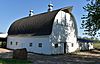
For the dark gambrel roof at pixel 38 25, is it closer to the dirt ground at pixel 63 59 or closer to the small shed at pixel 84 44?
the dirt ground at pixel 63 59

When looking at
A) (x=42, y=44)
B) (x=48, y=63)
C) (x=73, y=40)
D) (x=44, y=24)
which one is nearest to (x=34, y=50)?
(x=42, y=44)

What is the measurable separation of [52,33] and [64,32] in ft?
10.9

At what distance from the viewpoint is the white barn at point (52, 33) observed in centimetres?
3153

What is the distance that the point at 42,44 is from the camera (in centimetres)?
3234

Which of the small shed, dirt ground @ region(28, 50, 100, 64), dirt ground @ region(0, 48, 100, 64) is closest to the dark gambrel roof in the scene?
dirt ground @ region(0, 48, 100, 64)

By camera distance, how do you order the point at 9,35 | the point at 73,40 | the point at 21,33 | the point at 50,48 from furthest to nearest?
the point at 9,35 → the point at 21,33 → the point at 73,40 → the point at 50,48

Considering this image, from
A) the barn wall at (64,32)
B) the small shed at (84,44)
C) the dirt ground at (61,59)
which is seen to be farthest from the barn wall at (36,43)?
the small shed at (84,44)

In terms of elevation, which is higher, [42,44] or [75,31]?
[75,31]

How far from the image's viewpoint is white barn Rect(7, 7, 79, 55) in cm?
3153

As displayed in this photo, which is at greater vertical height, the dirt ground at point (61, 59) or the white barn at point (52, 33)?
the white barn at point (52, 33)

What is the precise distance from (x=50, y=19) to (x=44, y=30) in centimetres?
214

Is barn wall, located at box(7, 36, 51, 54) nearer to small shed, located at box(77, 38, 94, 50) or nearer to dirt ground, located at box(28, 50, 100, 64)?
dirt ground, located at box(28, 50, 100, 64)

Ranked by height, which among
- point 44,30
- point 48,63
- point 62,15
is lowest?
point 48,63

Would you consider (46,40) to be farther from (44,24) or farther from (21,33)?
(21,33)
